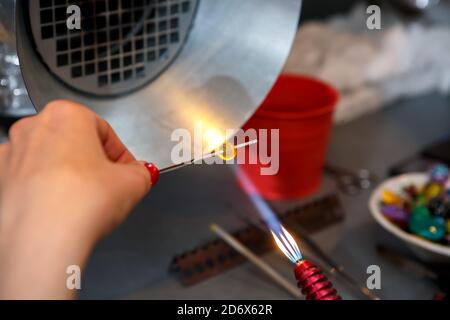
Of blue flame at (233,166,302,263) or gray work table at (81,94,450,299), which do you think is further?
gray work table at (81,94,450,299)

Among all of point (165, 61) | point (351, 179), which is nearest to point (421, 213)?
point (351, 179)

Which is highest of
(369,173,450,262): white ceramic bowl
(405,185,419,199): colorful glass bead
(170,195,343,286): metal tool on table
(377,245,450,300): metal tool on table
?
(405,185,419,199): colorful glass bead

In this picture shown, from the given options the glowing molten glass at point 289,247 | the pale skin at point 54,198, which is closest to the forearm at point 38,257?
the pale skin at point 54,198

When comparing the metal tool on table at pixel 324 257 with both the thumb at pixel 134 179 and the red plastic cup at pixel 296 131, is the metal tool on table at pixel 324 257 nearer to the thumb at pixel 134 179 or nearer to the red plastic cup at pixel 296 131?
the red plastic cup at pixel 296 131

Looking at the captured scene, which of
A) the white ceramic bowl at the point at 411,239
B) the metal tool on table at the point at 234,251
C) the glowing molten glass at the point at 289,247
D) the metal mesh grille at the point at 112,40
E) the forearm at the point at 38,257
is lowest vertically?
the metal tool on table at the point at 234,251

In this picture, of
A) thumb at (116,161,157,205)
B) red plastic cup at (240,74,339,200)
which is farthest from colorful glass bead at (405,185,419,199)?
thumb at (116,161,157,205)

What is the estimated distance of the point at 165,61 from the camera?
705mm

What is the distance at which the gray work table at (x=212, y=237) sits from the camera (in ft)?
2.25

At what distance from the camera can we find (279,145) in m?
0.82

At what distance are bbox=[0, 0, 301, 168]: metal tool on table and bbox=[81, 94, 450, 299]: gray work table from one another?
0.55 ft

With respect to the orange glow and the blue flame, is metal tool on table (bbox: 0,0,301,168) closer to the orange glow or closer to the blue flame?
the orange glow

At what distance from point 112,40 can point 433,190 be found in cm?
46

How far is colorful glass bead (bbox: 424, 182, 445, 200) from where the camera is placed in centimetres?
77

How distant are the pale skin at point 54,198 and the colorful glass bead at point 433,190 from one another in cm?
46
